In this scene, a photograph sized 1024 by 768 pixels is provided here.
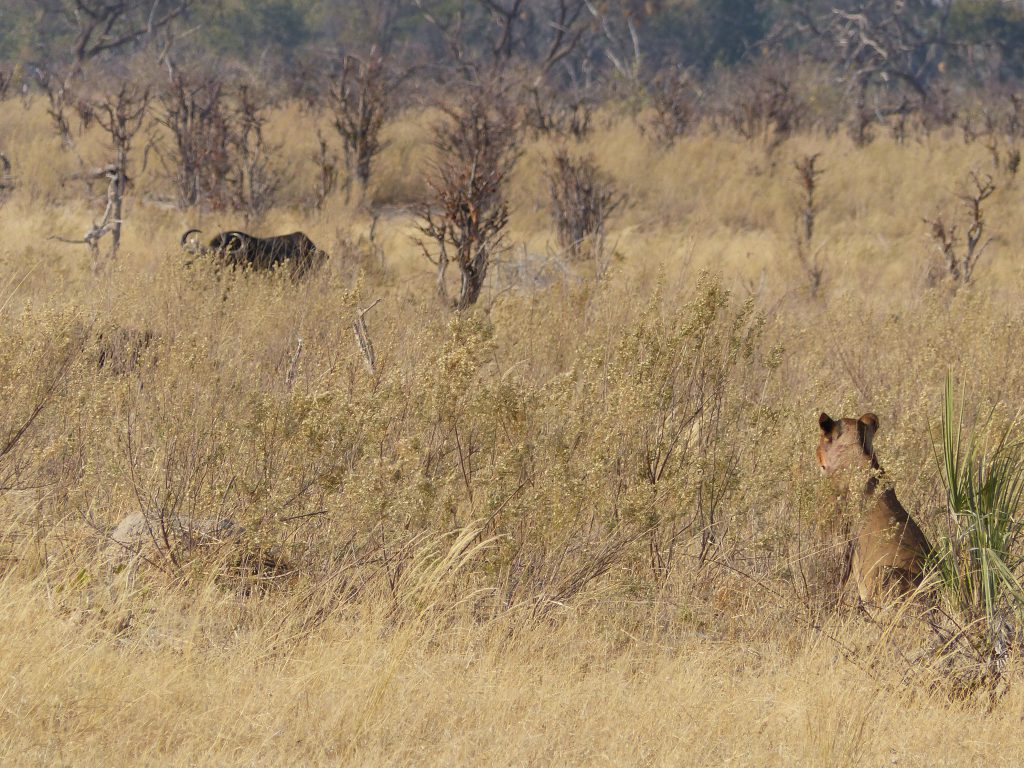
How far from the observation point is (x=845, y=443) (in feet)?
12.1

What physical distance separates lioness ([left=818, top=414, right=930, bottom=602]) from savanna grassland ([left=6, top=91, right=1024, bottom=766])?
82mm

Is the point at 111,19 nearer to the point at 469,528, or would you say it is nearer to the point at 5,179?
the point at 5,179

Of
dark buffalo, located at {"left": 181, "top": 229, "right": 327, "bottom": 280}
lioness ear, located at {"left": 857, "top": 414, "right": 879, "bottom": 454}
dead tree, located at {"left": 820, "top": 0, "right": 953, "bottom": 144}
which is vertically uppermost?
dead tree, located at {"left": 820, "top": 0, "right": 953, "bottom": 144}

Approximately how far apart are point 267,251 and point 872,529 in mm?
5573

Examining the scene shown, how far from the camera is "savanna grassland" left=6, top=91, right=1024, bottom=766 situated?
2725mm

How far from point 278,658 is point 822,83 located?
2483 centimetres

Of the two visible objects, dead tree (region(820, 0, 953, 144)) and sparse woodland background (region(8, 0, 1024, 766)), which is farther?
dead tree (region(820, 0, 953, 144))

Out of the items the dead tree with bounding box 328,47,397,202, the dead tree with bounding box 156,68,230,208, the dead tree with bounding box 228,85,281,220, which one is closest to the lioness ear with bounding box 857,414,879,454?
the dead tree with bounding box 228,85,281,220

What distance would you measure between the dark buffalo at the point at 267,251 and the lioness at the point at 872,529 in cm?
466

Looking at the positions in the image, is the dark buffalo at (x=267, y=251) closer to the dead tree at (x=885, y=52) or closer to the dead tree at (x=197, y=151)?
the dead tree at (x=197, y=151)

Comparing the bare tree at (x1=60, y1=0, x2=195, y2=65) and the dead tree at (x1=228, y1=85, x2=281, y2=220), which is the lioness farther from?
the bare tree at (x1=60, y1=0, x2=195, y2=65)

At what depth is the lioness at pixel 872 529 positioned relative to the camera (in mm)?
3441

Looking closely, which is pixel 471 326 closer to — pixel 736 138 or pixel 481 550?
pixel 481 550

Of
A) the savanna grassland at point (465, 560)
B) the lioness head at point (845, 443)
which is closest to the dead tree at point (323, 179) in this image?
the savanna grassland at point (465, 560)
